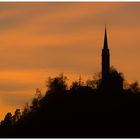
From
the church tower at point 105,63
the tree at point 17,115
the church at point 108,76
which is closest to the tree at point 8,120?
the tree at point 17,115

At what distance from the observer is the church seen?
14875 cm

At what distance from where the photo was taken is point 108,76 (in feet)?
512

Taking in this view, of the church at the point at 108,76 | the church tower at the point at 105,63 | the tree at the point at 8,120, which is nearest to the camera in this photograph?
the tree at the point at 8,120

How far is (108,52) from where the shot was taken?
170 m

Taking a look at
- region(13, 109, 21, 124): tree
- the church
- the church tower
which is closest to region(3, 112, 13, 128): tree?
region(13, 109, 21, 124): tree

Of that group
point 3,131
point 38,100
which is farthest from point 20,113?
point 3,131

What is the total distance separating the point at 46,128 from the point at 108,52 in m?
40.0

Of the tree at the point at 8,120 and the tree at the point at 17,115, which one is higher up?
the tree at the point at 17,115

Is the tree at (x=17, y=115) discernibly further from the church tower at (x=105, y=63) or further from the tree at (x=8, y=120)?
the church tower at (x=105, y=63)

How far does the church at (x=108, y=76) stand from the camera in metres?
149

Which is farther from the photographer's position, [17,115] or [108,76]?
[17,115]

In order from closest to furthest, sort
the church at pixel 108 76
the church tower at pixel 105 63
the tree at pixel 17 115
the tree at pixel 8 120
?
the tree at pixel 8 120 < the church at pixel 108 76 < the church tower at pixel 105 63 < the tree at pixel 17 115

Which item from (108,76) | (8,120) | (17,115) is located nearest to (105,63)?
(108,76)

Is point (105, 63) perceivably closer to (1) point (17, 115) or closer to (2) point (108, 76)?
(2) point (108, 76)
